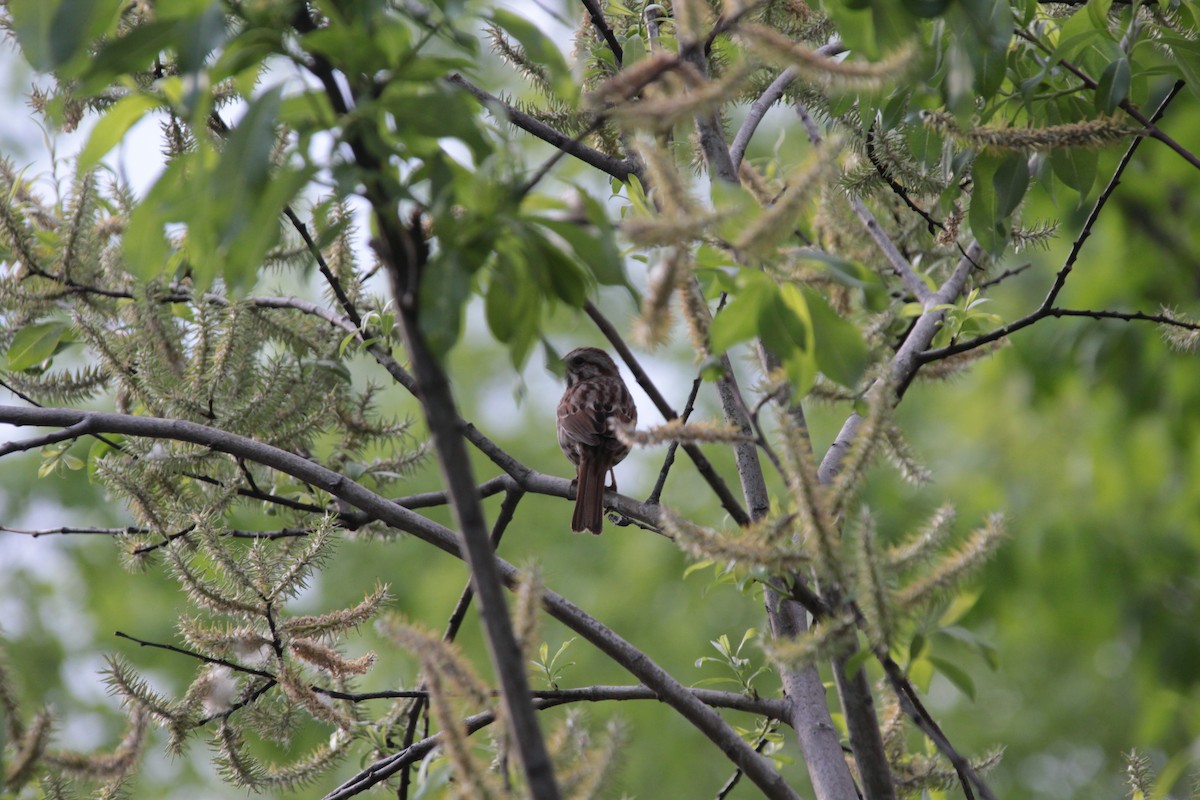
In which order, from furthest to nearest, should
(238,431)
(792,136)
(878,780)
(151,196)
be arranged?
(792,136) → (238,431) → (878,780) → (151,196)

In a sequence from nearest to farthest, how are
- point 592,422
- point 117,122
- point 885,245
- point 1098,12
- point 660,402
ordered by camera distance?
point 117,122, point 660,402, point 1098,12, point 885,245, point 592,422

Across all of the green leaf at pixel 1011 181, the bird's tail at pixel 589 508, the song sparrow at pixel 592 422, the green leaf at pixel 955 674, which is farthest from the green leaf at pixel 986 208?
the bird's tail at pixel 589 508

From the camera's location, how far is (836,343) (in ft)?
6.91

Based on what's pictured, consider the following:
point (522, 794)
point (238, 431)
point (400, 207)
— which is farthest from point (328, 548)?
point (400, 207)

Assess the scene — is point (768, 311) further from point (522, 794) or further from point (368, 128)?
point (522, 794)

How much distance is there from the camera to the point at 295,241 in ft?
15.5

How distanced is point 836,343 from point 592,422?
11.9 ft

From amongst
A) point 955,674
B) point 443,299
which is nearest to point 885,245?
point 955,674

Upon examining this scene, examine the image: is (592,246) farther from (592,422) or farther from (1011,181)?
(592,422)

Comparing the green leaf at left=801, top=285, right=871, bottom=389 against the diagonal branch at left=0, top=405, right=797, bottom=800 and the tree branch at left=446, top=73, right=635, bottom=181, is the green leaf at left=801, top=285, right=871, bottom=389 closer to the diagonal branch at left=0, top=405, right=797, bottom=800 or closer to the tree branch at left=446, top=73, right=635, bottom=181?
the diagonal branch at left=0, top=405, right=797, bottom=800

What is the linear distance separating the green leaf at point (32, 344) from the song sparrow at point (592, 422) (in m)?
1.98

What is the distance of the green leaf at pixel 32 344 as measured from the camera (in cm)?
363

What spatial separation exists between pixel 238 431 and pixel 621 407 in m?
2.82

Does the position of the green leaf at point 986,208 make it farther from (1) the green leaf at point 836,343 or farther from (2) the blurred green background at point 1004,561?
(2) the blurred green background at point 1004,561
